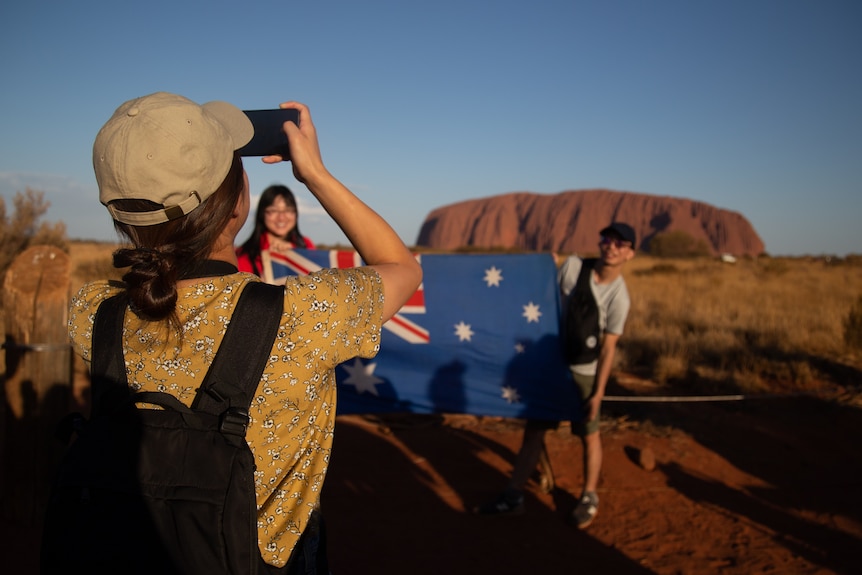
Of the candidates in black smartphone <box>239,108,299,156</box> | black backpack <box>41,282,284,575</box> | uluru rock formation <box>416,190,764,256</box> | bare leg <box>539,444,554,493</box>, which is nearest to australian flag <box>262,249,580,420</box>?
bare leg <box>539,444,554,493</box>

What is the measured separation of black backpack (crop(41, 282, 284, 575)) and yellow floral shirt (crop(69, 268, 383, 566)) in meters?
0.04

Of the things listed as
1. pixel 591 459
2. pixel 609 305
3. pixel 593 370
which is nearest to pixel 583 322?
pixel 609 305

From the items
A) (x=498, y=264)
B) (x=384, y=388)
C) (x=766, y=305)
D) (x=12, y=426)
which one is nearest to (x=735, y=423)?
(x=498, y=264)

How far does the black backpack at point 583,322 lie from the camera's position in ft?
13.9

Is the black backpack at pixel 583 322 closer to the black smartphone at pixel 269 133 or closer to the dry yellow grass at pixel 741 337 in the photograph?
the black smartphone at pixel 269 133

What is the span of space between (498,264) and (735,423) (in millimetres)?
3312

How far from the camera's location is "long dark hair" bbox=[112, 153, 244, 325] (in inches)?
44.3

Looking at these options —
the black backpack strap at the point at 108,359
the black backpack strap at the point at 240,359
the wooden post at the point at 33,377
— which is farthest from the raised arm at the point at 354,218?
the wooden post at the point at 33,377

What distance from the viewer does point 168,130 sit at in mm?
1094

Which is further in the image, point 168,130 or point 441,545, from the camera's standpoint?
point 441,545

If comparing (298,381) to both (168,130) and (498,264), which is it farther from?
(498,264)

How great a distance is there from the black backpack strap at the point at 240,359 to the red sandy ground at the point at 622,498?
314cm

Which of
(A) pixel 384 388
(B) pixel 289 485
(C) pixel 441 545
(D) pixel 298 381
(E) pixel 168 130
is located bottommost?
(C) pixel 441 545

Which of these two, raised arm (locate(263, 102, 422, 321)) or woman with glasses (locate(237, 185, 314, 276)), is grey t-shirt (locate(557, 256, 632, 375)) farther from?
raised arm (locate(263, 102, 422, 321))
